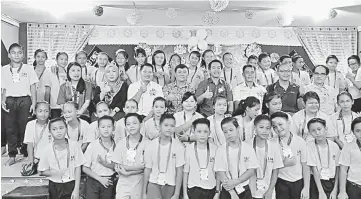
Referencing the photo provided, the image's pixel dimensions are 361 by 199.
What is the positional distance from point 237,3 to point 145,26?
2.48 m

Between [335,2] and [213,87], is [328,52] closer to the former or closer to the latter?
[335,2]

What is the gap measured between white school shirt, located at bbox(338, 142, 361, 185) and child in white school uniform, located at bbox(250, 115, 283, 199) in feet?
1.91

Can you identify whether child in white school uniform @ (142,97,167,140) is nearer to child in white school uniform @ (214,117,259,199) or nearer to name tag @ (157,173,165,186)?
name tag @ (157,173,165,186)

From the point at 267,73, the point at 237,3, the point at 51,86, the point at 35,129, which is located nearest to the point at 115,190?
the point at 35,129

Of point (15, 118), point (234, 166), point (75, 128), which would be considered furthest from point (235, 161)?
point (15, 118)

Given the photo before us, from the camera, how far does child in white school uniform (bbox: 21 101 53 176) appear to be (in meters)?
4.18

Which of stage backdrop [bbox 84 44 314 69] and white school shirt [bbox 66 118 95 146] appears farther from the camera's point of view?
stage backdrop [bbox 84 44 314 69]

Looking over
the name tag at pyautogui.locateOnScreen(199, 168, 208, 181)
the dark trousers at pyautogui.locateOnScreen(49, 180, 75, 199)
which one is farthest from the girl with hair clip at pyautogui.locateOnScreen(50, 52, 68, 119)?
the name tag at pyautogui.locateOnScreen(199, 168, 208, 181)

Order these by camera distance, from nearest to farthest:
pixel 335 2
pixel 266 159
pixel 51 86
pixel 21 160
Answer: pixel 266 159 → pixel 21 160 → pixel 51 86 → pixel 335 2

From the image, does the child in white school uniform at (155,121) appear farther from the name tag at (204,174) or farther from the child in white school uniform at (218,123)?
the name tag at (204,174)

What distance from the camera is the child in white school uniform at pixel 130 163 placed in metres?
3.62

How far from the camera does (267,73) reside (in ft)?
17.0

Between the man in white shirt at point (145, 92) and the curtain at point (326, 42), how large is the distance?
5.02 metres

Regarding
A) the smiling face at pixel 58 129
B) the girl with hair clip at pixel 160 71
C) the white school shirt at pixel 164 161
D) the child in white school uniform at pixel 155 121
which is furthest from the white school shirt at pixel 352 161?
the smiling face at pixel 58 129
